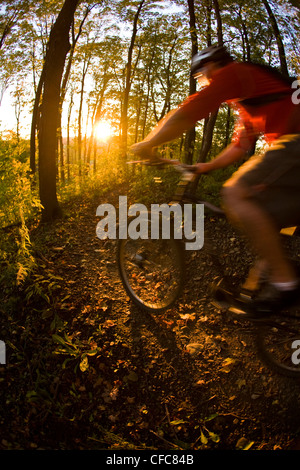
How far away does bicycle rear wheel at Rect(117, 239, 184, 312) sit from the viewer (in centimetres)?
333

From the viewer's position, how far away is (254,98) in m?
2.10

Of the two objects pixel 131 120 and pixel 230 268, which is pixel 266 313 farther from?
pixel 131 120

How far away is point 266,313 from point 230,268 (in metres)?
2.22

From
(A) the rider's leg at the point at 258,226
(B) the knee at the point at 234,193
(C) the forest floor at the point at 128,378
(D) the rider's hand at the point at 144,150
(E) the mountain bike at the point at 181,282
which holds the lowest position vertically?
(C) the forest floor at the point at 128,378

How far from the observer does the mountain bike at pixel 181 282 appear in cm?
274

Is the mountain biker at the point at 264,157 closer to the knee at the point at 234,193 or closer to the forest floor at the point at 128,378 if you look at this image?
the knee at the point at 234,193

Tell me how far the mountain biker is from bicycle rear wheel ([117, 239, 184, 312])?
1.16 metres

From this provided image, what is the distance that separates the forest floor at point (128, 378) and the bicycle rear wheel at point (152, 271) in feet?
0.70

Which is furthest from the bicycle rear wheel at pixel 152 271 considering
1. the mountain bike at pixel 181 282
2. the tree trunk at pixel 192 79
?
the tree trunk at pixel 192 79

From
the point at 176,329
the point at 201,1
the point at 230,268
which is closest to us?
the point at 176,329

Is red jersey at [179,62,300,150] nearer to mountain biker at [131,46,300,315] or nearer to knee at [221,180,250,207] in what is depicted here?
mountain biker at [131,46,300,315]

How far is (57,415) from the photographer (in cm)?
244

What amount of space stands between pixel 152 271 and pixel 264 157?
2026 mm
